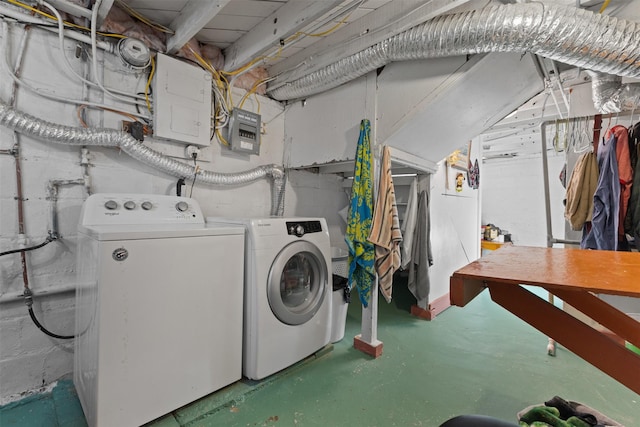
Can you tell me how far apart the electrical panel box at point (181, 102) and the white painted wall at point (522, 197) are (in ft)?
20.2

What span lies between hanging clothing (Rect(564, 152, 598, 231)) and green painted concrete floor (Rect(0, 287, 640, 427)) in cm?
105

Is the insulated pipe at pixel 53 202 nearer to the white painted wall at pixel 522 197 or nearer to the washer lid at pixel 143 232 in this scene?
the washer lid at pixel 143 232

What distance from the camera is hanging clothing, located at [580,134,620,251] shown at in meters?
1.78

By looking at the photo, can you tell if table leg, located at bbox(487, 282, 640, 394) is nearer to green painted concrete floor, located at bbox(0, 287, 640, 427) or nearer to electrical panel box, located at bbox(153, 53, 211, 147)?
green painted concrete floor, located at bbox(0, 287, 640, 427)

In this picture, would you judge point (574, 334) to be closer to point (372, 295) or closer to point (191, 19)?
point (372, 295)

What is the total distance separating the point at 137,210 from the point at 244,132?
1.09 metres

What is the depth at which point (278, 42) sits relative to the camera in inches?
76.4

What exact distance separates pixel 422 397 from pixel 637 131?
7.30ft

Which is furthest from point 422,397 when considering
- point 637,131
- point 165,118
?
point 165,118

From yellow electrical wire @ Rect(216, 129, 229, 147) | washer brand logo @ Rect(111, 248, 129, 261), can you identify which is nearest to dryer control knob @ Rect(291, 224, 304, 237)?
washer brand logo @ Rect(111, 248, 129, 261)

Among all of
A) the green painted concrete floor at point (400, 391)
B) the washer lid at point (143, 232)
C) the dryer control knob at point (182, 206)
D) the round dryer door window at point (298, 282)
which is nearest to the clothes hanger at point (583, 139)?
the green painted concrete floor at point (400, 391)

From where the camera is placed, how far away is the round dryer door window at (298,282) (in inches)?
68.1

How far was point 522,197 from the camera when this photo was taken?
18.7 feet

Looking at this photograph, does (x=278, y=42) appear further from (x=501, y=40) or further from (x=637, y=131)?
(x=637, y=131)
